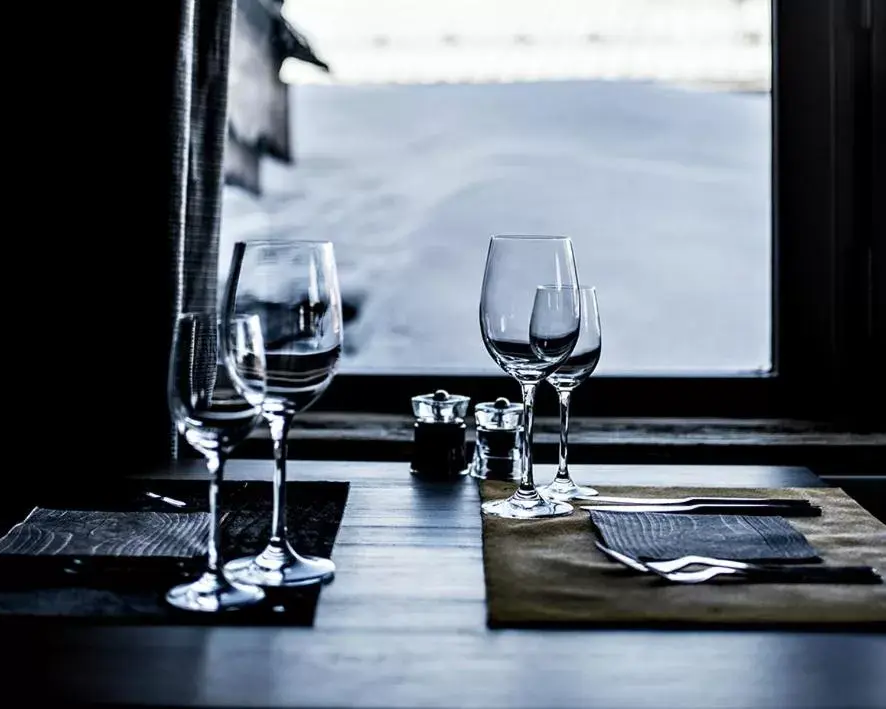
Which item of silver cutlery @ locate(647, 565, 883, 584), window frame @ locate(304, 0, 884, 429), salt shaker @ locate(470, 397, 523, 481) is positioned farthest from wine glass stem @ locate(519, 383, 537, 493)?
window frame @ locate(304, 0, 884, 429)

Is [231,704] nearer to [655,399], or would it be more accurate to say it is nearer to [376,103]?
[655,399]

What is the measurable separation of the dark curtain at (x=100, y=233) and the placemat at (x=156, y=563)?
20.1 inches

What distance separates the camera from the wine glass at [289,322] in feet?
2.81

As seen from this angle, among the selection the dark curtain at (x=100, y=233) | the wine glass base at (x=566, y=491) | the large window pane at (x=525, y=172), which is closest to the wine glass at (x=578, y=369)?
the wine glass base at (x=566, y=491)

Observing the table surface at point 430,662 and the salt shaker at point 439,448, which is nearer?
the table surface at point 430,662

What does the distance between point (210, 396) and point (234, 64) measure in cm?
129

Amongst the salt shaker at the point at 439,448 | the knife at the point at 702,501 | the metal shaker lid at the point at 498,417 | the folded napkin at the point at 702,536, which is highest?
the metal shaker lid at the point at 498,417

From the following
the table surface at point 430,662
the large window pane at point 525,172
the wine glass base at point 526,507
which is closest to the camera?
the table surface at point 430,662

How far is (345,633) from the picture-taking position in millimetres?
742

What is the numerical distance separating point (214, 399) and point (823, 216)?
1372 mm

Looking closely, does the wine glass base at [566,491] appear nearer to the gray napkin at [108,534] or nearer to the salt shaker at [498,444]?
the salt shaker at [498,444]

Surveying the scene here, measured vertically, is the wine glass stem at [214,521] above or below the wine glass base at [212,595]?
above

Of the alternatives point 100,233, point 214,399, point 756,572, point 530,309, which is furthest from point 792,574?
point 100,233

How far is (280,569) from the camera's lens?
0.87 meters
